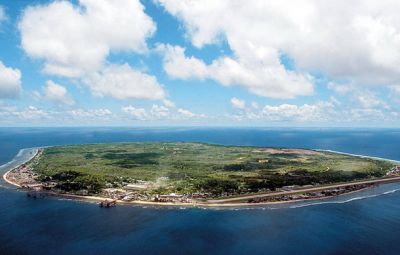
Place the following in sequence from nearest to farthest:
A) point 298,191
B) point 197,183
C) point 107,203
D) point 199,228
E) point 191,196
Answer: point 199,228
point 107,203
point 191,196
point 298,191
point 197,183

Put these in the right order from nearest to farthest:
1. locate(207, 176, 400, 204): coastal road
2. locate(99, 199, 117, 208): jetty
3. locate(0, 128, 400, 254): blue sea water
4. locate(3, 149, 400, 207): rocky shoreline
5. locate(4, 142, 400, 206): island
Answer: locate(0, 128, 400, 254): blue sea water < locate(99, 199, 117, 208): jetty < locate(3, 149, 400, 207): rocky shoreline < locate(207, 176, 400, 204): coastal road < locate(4, 142, 400, 206): island

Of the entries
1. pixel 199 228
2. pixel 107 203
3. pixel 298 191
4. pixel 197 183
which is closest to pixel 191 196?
pixel 197 183

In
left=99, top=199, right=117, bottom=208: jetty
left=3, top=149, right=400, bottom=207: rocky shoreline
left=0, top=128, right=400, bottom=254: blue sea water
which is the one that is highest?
left=3, top=149, right=400, bottom=207: rocky shoreline

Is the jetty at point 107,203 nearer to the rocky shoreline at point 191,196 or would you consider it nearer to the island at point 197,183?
the rocky shoreline at point 191,196

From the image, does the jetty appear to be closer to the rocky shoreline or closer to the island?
the rocky shoreline

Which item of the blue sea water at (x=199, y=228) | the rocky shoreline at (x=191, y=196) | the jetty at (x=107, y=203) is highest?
the rocky shoreline at (x=191, y=196)

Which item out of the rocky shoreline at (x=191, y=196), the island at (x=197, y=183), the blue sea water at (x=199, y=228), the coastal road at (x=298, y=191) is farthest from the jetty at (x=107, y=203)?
the coastal road at (x=298, y=191)

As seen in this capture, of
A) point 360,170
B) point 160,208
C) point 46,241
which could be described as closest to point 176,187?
point 160,208

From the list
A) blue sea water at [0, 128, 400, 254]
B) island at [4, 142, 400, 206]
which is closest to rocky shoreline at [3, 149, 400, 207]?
island at [4, 142, 400, 206]

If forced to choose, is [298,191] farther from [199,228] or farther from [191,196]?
[199,228]

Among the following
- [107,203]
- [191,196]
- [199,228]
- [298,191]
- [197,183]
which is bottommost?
[199,228]

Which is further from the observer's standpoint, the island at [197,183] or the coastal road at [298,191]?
the island at [197,183]

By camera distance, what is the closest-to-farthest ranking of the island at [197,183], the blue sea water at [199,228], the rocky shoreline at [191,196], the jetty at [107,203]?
the blue sea water at [199,228], the jetty at [107,203], the rocky shoreline at [191,196], the island at [197,183]
